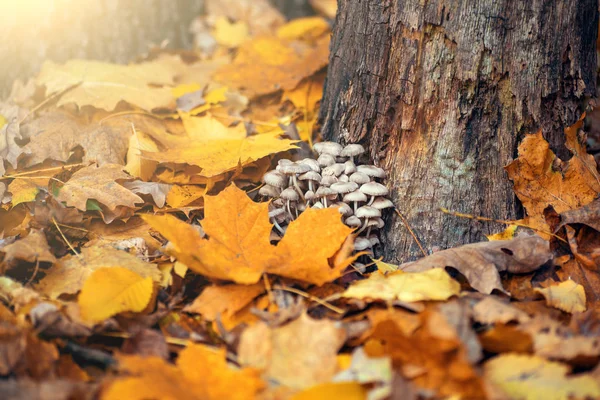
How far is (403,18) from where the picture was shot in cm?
261

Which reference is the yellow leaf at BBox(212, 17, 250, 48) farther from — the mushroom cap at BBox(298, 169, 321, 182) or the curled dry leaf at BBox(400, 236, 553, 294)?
the curled dry leaf at BBox(400, 236, 553, 294)

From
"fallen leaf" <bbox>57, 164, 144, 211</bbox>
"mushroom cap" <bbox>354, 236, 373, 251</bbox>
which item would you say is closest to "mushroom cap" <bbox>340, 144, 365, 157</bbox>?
"mushroom cap" <bbox>354, 236, 373, 251</bbox>

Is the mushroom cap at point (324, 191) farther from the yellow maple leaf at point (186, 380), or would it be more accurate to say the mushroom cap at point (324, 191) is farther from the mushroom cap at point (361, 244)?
the yellow maple leaf at point (186, 380)

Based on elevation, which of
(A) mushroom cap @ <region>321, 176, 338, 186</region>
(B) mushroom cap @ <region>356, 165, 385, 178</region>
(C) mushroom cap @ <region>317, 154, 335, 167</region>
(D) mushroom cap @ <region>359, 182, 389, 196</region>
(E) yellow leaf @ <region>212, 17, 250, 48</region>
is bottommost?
(D) mushroom cap @ <region>359, 182, 389, 196</region>

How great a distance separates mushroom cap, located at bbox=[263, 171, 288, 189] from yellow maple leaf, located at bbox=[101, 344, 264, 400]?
1152 millimetres

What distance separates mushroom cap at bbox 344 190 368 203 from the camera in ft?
8.53

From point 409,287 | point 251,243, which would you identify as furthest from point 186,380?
point 409,287

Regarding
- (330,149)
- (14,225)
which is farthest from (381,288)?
(14,225)

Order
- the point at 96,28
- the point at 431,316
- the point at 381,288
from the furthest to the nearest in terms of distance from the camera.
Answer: the point at 96,28 → the point at 381,288 → the point at 431,316

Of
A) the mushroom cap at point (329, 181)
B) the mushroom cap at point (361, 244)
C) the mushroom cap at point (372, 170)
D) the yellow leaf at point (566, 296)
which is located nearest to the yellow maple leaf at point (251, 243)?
the mushroom cap at point (361, 244)

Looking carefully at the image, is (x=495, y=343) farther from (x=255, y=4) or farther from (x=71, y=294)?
(x=255, y=4)

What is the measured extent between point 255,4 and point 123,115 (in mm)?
3194

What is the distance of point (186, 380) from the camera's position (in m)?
1.68

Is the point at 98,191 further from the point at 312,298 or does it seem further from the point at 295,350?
the point at 295,350
